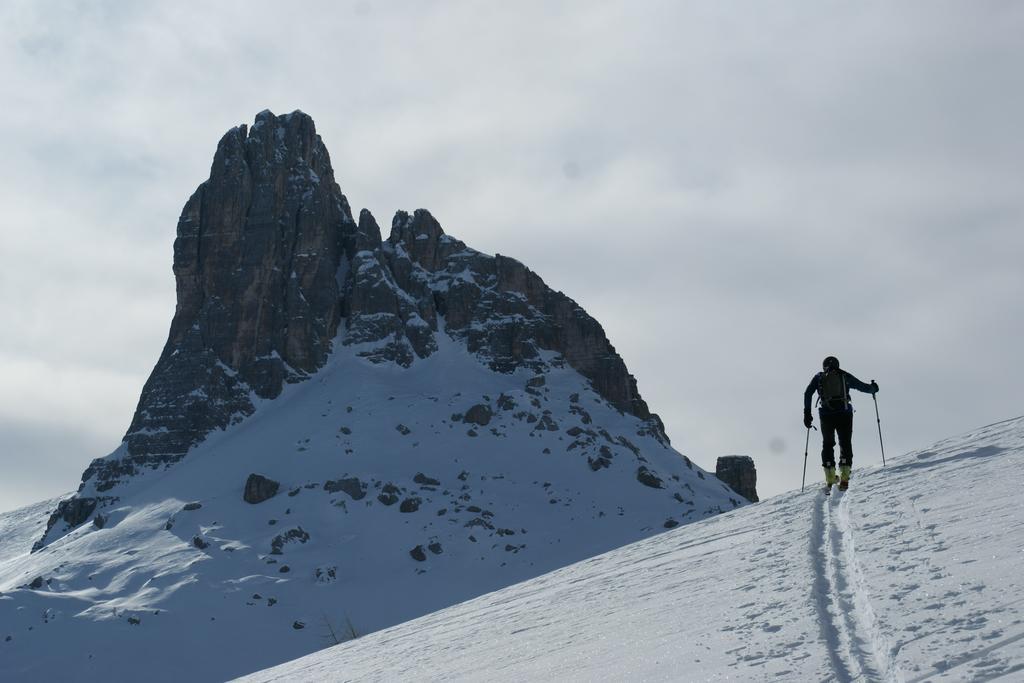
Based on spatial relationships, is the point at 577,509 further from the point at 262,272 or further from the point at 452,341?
the point at 262,272

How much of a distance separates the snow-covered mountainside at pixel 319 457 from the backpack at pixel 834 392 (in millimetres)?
39117

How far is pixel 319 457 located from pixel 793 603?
212ft

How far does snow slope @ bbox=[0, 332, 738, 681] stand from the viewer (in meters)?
56.4

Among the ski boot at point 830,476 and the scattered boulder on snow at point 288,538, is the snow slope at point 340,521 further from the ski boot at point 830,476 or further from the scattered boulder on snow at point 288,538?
the ski boot at point 830,476

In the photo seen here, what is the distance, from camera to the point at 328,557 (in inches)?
2517

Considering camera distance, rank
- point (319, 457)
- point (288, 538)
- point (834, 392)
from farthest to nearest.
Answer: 1. point (319, 457)
2. point (288, 538)
3. point (834, 392)

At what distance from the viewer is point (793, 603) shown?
11859 millimetres

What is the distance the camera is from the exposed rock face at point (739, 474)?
91500 millimetres

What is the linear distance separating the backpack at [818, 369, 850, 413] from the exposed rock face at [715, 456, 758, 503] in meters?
72.7

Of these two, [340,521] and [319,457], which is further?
[319,457]

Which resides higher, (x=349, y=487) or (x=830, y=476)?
(x=349, y=487)

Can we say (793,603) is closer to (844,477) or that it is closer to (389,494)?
(844,477)

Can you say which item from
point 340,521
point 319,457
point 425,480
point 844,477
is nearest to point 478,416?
point 425,480

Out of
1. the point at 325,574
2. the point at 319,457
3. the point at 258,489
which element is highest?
the point at 319,457
